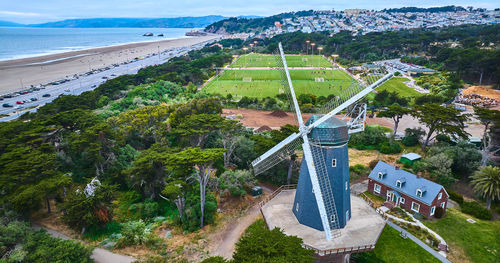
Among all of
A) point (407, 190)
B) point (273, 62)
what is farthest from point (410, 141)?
point (273, 62)

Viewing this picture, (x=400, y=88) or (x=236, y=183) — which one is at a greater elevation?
(x=400, y=88)

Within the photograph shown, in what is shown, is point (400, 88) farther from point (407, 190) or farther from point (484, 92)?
point (407, 190)

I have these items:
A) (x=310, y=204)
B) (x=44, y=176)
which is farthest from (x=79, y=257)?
(x=310, y=204)

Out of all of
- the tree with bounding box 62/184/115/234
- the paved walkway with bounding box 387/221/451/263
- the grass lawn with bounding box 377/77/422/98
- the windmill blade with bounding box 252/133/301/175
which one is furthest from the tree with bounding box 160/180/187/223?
the grass lawn with bounding box 377/77/422/98

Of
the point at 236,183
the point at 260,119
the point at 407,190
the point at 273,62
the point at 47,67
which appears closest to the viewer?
the point at 407,190

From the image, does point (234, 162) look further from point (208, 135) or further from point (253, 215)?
point (253, 215)

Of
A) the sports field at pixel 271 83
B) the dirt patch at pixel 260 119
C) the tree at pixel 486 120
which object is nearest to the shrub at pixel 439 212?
the tree at pixel 486 120

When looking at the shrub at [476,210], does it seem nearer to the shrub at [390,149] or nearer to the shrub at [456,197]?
the shrub at [456,197]
